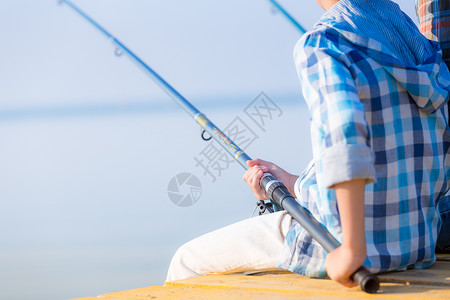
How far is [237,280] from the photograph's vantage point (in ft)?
3.77

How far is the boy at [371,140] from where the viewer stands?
0.81m

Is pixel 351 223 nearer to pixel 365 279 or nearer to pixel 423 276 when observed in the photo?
pixel 365 279

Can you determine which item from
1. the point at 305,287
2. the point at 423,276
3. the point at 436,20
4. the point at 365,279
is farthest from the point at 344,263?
the point at 436,20

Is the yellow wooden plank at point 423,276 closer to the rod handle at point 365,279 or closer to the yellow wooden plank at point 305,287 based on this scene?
the yellow wooden plank at point 305,287

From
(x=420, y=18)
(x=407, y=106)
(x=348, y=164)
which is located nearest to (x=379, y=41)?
(x=407, y=106)

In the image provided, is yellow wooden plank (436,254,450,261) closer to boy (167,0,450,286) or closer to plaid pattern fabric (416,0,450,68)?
boy (167,0,450,286)

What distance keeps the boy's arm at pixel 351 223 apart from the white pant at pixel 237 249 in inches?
14.6

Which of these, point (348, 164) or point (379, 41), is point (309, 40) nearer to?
point (379, 41)

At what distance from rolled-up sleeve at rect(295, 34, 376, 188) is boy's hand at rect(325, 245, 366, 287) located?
106 mm

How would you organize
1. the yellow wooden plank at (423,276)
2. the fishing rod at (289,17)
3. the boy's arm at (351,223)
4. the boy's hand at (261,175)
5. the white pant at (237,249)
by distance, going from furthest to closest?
the fishing rod at (289,17), the boy's hand at (261,175), the white pant at (237,249), the yellow wooden plank at (423,276), the boy's arm at (351,223)

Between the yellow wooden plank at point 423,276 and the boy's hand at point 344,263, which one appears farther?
the yellow wooden plank at point 423,276

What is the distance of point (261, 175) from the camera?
1305 mm

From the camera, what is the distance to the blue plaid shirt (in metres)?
0.88

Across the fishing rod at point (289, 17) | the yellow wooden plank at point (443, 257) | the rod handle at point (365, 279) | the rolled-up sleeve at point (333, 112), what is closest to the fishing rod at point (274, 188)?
the rod handle at point (365, 279)
